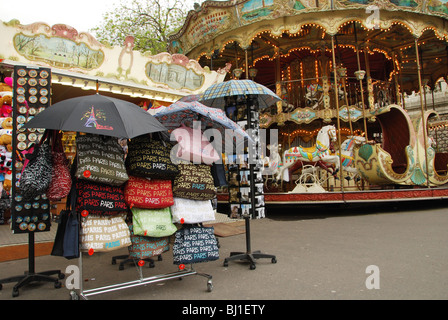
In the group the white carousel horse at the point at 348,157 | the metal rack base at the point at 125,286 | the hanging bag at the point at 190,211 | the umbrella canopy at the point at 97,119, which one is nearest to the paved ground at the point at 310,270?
the metal rack base at the point at 125,286

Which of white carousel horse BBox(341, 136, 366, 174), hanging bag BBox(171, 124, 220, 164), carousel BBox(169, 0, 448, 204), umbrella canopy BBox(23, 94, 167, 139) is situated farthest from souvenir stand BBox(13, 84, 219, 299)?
white carousel horse BBox(341, 136, 366, 174)

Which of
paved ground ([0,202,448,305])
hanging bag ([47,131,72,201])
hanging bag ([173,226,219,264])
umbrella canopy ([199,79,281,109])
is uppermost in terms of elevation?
umbrella canopy ([199,79,281,109])

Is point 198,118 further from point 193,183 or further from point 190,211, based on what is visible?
point 190,211

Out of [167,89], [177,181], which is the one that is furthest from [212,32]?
[177,181]

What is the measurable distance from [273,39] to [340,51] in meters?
3.72

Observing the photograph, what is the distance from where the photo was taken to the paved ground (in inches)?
139

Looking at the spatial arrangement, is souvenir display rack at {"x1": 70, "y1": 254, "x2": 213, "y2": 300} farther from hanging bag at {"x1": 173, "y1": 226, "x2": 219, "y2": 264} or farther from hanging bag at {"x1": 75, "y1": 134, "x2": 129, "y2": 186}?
hanging bag at {"x1": 75, "y1": 134, "x2": 129, "y2": 186}

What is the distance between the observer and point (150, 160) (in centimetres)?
368

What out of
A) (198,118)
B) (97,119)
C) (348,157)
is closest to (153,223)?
(97,119)

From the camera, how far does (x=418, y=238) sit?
6148 millimetres

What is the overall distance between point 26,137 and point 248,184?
119 inches

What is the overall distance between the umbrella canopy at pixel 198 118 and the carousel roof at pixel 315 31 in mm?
7743

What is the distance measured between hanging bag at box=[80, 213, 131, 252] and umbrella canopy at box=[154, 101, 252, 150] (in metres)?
1.47

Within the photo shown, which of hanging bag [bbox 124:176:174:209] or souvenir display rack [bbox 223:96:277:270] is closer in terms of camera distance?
hanging bag [bbox 124:176:174:209]
